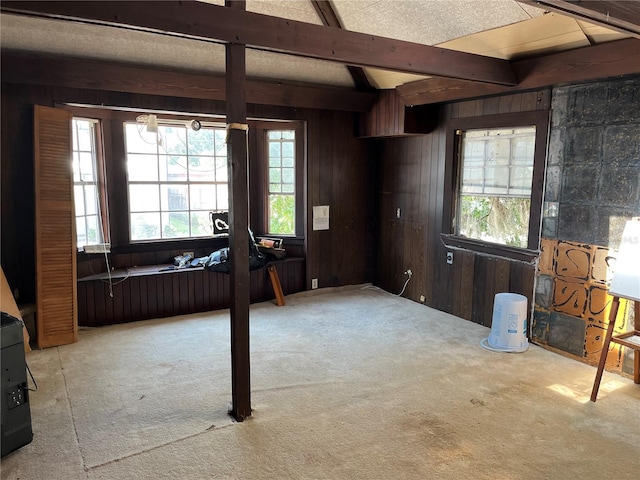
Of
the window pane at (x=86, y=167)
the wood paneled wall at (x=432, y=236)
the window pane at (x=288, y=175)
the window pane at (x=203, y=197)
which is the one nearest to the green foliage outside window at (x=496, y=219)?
the wood paneled wall at (x=432, y=236)

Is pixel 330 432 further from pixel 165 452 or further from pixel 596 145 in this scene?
pixel 596 145

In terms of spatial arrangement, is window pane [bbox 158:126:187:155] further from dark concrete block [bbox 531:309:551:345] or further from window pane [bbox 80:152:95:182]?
dark concrete block [bbox 531:309:551:345]

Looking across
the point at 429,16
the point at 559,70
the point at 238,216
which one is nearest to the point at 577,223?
the point at 559,70

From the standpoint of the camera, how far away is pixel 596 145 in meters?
3.72

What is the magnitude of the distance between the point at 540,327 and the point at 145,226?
168 inches

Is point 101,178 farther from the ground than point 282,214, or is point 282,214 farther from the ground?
point 101,178

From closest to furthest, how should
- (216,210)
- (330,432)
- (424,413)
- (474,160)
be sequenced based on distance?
1. (330,432)
2. (424,413)
3. (474,160)
4. (216,210)

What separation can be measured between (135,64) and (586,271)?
14.7ft

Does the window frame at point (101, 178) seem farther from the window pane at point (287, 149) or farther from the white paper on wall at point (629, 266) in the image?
the white paper on wall at point (629, 266)

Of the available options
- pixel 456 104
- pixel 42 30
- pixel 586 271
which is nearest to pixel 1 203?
pixel 42 30

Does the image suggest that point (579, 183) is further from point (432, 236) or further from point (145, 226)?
point (145, 226)

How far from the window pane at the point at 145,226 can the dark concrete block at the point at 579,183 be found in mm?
4215

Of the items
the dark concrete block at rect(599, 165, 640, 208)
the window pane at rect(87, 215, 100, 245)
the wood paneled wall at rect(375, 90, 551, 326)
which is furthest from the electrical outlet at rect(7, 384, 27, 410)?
the dark concrete block at rect(599, 165, 640, 208)

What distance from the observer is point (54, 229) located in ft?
13.6
